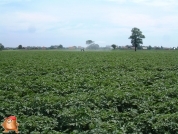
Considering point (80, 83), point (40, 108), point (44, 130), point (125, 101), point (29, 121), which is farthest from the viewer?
point (80, 83)

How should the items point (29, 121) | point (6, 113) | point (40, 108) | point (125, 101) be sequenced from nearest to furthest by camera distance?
point (29, 121) < point (6, 113) < point (40, 108) < point (125, 101)

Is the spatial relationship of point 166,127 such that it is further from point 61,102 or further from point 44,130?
point 61,102

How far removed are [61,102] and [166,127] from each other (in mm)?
3256

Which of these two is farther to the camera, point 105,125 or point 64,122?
point 64,122

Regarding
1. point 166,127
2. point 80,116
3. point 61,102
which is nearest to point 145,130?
point 166,127

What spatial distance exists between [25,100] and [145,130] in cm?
401

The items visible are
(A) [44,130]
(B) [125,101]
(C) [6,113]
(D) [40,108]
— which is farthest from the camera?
(B) [125,101]

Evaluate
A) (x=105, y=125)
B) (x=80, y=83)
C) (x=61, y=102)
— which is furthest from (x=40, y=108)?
(x=80, y=83)

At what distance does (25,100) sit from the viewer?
8961 mm

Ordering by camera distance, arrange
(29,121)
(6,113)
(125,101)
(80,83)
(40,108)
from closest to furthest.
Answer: (29,121)
(6,113)
(40,108)
(125,101)
(80,83)

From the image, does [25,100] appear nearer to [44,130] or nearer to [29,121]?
[29,121]

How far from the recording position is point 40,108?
26.6 feet

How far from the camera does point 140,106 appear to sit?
8.34m

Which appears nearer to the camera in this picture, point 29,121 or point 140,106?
point 29,121
